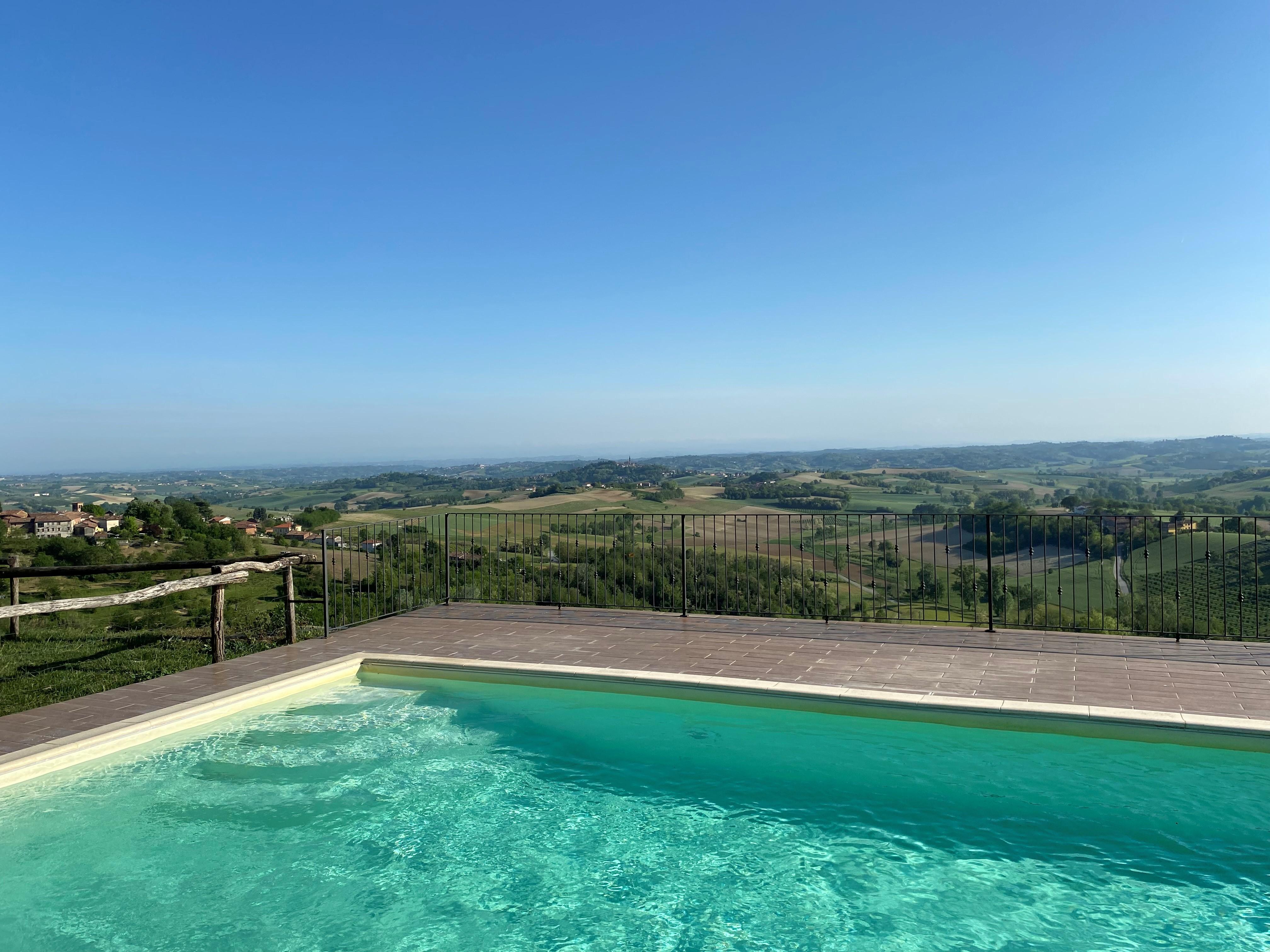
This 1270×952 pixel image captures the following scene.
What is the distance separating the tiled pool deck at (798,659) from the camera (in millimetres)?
4676

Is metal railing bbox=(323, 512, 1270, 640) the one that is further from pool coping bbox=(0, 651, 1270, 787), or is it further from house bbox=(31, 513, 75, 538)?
house bbox=(31, 513, 75, 538)

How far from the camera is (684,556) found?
7676 millimetres

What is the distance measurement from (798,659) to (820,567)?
195 centimetres

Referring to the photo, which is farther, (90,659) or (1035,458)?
(1035,458)

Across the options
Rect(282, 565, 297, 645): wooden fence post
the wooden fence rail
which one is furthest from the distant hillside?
the wooden fence rail

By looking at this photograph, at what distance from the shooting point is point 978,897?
120 inches

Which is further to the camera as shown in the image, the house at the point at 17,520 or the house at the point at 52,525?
the house at the point at 17,520

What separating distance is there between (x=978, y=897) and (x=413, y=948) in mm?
2392

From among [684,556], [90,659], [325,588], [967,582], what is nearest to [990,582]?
[967,582]

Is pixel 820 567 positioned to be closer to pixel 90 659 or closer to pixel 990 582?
pixel 990 582

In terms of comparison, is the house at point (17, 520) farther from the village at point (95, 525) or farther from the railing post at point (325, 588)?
the railing post at point (325, 588)

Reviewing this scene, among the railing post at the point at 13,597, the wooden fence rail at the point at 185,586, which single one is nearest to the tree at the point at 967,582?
the wooden fence rail at the point at 185,586

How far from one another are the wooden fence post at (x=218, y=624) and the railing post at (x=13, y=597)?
3698 millimetres

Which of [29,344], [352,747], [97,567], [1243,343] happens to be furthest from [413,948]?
[29,344]
